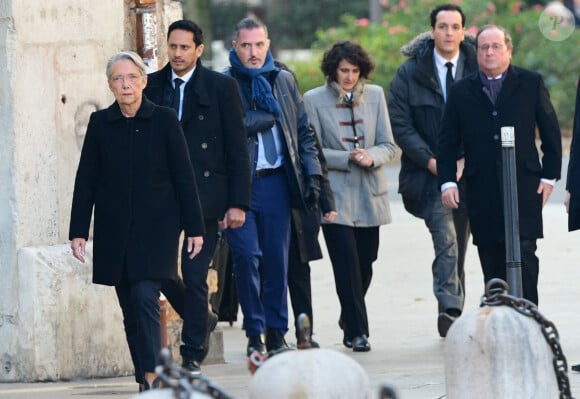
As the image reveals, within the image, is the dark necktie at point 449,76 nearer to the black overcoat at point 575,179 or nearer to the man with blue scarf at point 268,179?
the man with blue scarf at point 268,179

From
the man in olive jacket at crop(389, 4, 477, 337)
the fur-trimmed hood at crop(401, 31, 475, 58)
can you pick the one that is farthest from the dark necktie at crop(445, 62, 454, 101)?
the fur-trimmed hood at crop(401, 31, 475, 58)

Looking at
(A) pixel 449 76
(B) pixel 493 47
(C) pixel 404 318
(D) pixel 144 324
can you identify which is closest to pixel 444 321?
(C) pixel 404 318

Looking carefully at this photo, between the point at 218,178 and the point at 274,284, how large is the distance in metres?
1.01

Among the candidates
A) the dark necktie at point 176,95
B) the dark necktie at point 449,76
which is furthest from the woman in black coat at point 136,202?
the dark necktie at point 449,76

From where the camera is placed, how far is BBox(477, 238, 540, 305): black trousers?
30.6 feet

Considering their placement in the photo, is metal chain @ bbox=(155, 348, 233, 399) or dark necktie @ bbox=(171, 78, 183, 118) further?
dark necktie @ bbox=(171, 78, 183, 118)

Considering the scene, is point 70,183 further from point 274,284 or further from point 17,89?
point 274,284

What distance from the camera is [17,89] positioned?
8.99 metres

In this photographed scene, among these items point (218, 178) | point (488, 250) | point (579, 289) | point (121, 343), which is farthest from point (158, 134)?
point (579, 289)

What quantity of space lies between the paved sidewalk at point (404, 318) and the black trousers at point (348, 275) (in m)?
0.17

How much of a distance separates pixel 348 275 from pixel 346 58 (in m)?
1.31

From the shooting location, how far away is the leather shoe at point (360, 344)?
10086 mm

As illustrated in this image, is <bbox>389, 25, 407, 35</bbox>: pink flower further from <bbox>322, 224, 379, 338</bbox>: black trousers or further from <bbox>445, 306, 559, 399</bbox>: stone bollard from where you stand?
<bbox>445, 306, 559, 399</bbox>: stone bollard

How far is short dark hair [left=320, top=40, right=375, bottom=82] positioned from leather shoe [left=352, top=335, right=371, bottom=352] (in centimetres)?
161
